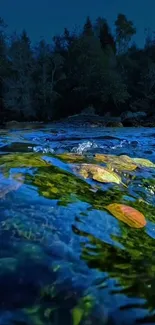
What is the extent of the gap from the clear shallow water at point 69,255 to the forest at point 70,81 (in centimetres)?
4615

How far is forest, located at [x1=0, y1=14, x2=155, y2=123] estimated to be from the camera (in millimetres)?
50656

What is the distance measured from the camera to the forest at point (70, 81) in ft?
166

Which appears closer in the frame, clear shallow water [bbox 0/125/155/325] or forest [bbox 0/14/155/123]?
clear shallow water [bbox 0/125/155/325]

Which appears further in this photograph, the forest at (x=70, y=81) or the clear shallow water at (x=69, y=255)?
the forest at (x=70, y=81)

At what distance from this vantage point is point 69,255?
1403mm

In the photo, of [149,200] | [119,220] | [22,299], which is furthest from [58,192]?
[22,299]

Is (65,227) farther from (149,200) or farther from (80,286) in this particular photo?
(149,200)

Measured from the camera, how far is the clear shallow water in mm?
1114

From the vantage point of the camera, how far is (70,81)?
188ft

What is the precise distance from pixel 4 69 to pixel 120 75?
1792 centimetres

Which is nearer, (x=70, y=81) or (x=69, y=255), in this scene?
(x=69, y=255)

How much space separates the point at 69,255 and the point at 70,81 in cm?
5757

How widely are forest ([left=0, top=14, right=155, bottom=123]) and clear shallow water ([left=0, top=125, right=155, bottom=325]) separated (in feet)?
151

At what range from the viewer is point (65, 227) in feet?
5.25
